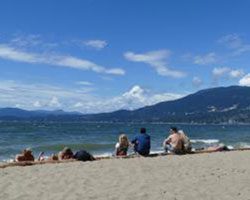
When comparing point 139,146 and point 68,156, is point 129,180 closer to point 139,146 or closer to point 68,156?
point 68,156

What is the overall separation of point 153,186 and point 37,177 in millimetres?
3082

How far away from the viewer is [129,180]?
526 inches

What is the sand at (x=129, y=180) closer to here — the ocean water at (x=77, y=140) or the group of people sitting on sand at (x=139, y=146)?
the group of people sitting on sand at (x=139, y=146)

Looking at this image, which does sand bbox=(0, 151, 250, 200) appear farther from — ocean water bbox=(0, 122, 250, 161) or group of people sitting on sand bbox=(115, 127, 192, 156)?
ocean water bbox=(0, 122, 250, 161)

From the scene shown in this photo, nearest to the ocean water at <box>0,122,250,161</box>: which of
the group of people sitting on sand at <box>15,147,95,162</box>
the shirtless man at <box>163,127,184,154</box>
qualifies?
the group of people sitting on sand at <box>15,147,95,162</box>

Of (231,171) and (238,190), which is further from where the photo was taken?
(231,171)

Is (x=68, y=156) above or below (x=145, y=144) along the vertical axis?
below

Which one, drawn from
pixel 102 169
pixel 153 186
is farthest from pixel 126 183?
pixel 102 169

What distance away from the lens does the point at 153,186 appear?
41.3 ft

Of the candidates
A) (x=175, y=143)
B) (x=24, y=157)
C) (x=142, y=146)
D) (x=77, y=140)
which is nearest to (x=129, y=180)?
(x=142, y=146)

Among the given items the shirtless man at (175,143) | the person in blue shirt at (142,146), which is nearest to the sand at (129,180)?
the person in blue shirt at (142,146)

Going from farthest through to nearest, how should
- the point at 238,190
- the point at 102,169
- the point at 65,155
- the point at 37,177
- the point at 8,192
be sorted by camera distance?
the point at 65,155
the point at 102,169
the point at 37,177
the point at 238,190
the point at 8,192

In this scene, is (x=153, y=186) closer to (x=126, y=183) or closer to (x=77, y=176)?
(x=126, y=183)

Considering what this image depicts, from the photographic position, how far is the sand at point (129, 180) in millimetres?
11445
